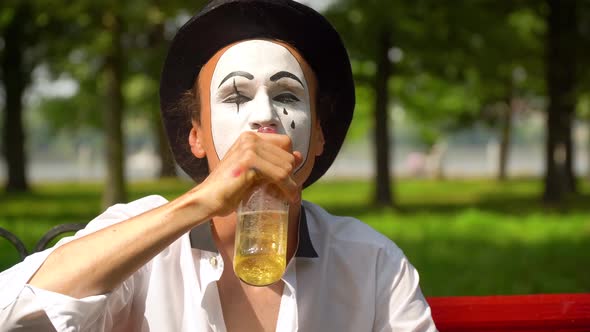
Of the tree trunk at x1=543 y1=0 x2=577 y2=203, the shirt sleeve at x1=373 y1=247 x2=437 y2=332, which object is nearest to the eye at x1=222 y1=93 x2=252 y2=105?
the shirt sleeve at x1=373 y1=247 x2=437 y2=332

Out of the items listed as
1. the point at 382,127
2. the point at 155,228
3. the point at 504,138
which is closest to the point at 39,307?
the point at 155,228

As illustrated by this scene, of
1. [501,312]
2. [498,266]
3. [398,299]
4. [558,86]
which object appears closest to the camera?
[398,299]

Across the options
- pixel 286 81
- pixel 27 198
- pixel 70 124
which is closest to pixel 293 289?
pixel 286 81

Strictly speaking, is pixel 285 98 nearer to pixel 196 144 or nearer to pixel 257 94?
pixel 257 94

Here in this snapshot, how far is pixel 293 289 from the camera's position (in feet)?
6.48

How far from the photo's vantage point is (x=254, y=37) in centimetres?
206

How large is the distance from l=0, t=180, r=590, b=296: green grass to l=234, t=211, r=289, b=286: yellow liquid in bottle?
539 cm

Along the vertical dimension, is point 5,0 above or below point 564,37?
above

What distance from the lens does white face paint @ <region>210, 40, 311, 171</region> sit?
1.98 meters

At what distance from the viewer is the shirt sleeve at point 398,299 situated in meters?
2.02

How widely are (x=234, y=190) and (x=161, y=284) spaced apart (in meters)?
0.40

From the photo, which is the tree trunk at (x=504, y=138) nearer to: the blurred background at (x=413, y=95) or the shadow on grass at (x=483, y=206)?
the blurred background at (x=413, y=95)

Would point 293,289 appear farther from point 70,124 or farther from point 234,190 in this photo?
point 70,124

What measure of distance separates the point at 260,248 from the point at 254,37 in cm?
56
